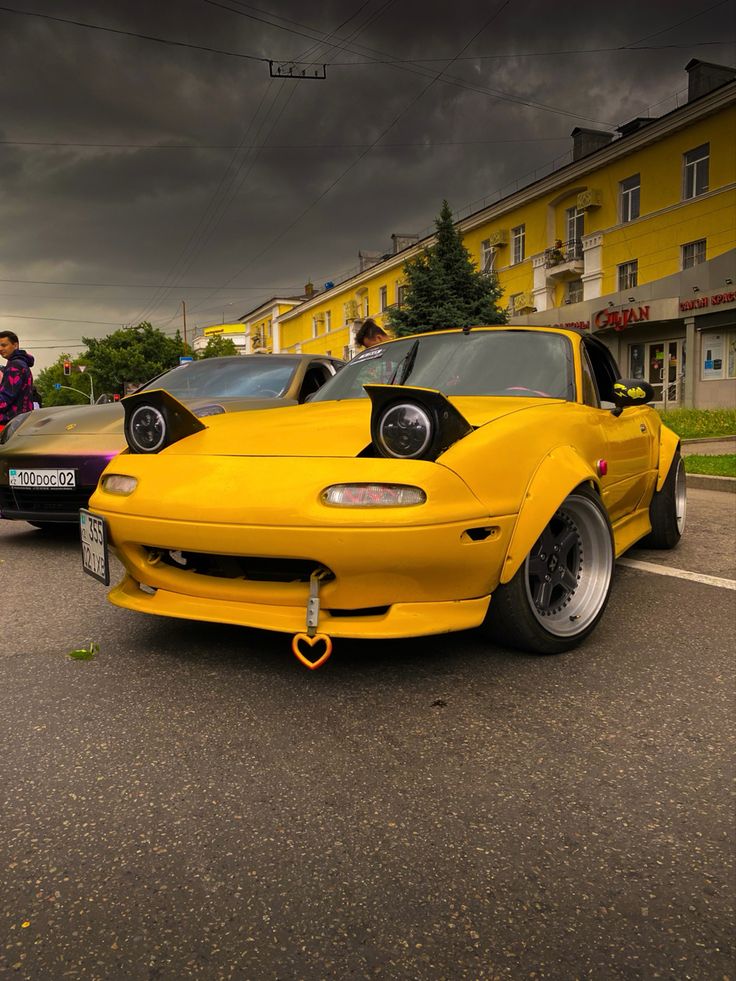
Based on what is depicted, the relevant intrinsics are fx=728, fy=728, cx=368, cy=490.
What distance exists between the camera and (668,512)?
180 inches

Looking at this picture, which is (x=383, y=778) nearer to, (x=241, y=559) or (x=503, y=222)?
(x=241, y=559)

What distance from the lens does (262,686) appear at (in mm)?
2457

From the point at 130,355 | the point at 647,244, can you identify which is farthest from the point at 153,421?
the point at 130,355

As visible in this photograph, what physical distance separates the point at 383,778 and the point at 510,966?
0.66 m

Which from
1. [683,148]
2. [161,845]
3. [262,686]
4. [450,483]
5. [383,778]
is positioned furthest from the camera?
[683,148]

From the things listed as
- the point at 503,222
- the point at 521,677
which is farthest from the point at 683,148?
the point at 521,677

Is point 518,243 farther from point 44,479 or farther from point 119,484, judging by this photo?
point 119,484

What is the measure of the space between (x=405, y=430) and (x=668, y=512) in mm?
2860

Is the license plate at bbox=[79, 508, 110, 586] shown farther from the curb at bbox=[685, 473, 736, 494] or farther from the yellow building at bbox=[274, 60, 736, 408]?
the yellow building at bbox=[274, 60, 736, 408]

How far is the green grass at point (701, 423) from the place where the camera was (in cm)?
1442

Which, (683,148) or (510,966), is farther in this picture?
(683,148)

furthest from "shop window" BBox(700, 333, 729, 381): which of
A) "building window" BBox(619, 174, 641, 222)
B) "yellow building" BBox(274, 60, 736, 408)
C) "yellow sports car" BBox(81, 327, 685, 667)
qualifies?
"yellow sports car" BBox(81, 327, 685, 667)

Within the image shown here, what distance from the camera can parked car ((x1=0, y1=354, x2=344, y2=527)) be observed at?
454 centimetres

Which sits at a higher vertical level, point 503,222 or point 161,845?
point 503,222
